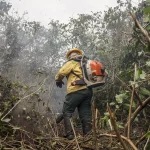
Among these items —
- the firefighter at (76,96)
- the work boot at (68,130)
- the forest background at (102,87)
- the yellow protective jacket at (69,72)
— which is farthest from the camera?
the yellow protective jacket at (69,72)

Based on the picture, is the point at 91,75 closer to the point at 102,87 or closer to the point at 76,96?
the point at 76,96

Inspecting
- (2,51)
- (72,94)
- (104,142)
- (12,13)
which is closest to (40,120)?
(72,94)

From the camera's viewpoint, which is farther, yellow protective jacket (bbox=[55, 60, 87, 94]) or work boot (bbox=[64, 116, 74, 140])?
yellow protective jacket (bbox=[55, 60, 87, 94])

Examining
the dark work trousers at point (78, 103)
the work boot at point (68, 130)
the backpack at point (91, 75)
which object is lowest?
the work boot at point (68, 130)

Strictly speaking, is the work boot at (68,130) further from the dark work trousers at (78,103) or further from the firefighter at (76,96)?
the dark work trousers at (78,103)

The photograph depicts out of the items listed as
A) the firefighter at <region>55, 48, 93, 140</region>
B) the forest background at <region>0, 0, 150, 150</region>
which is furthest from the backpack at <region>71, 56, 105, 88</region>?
the forest background at <region>0, 0, 150, 150</region>

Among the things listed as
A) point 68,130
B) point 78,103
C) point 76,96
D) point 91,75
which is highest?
point 91,75

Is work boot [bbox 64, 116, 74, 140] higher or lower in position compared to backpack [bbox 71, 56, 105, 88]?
lower

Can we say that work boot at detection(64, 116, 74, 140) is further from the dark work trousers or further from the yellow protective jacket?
the yellow protective jacket

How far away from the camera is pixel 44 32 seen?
99.6 ft

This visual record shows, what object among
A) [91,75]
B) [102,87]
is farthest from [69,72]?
[102,87]

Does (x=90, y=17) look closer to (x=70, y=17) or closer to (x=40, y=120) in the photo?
(x=70, y=17)

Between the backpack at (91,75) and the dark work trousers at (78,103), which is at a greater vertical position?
the backpack at (91,75)

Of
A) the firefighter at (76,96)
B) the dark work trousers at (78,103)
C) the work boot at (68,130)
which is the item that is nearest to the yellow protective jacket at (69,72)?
the firefighter at (76,96)
